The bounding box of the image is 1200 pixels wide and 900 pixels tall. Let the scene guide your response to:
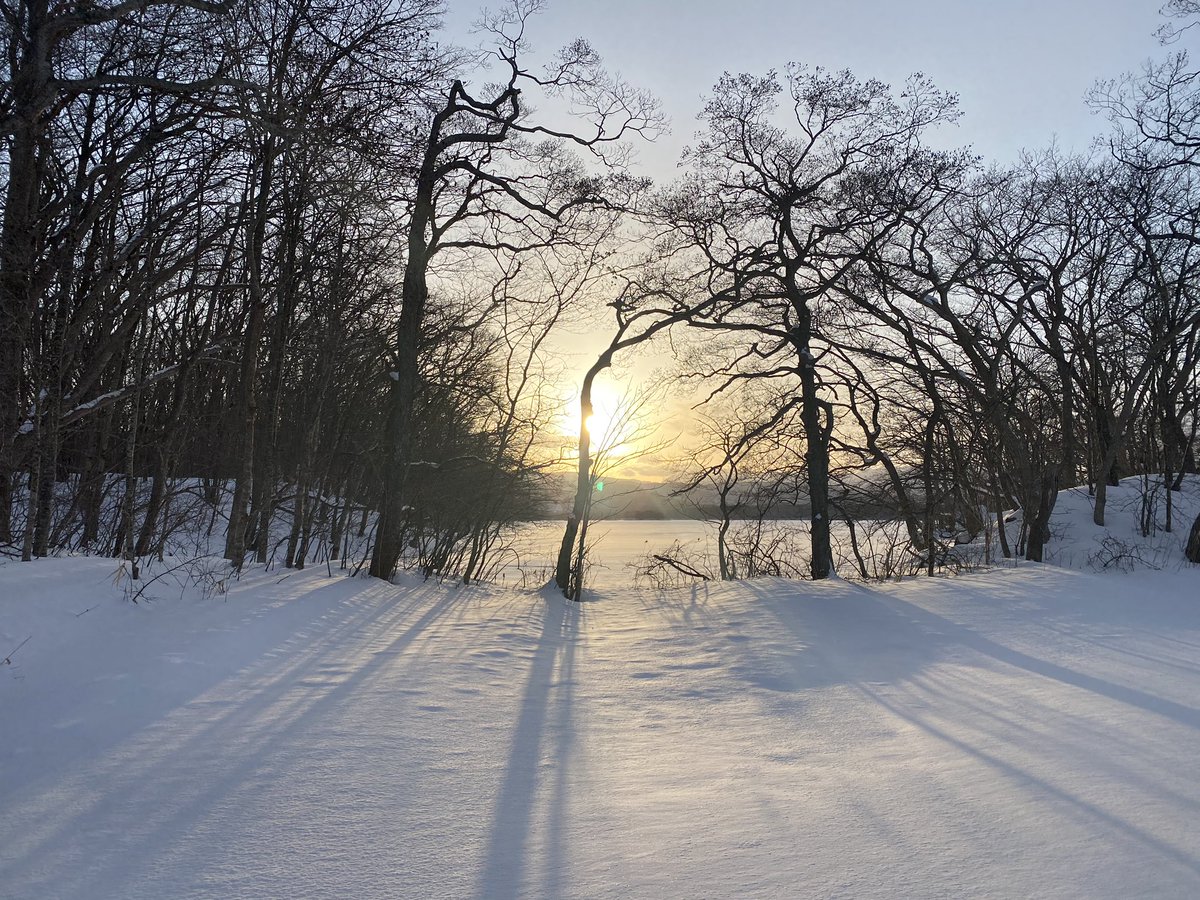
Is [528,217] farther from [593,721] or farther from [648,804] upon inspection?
[648,804]

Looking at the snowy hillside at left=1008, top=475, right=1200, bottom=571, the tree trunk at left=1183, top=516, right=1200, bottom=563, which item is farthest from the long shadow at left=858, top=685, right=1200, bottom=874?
the tree trunk at left=1183, top=516, right=1200, bottom=563

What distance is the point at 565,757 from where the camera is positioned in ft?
→ 12.0

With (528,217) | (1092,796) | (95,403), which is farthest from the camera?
(528,217)

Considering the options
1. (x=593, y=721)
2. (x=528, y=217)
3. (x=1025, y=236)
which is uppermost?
(x=1025, y=236)

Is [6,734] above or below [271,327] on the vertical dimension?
below

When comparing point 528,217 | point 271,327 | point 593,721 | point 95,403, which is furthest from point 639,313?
point 593,721

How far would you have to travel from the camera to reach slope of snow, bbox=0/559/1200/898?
96.1 inches

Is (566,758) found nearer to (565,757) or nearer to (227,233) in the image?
(565,757)

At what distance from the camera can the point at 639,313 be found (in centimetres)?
1271

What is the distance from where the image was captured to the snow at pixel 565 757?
2441 millimetres

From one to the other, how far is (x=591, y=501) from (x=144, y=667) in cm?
873

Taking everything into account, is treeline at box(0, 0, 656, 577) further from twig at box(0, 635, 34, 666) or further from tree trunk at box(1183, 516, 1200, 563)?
tree trunk at box(1183, 516, 1200, 563)

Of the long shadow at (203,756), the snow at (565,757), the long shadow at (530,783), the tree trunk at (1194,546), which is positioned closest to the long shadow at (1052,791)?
the snow at (565,757)

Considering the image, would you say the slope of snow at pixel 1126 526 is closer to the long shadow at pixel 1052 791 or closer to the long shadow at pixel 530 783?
the long shadow at pixel 1052 791
